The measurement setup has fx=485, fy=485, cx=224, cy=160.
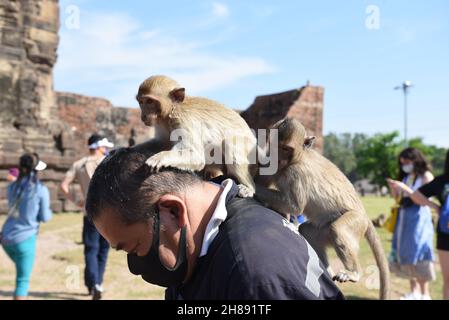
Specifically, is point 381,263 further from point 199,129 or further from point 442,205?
point 442,205

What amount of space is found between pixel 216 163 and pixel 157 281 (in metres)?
1.17

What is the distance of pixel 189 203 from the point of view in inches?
70.4

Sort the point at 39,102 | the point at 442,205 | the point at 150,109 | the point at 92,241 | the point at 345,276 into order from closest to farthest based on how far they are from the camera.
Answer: the point at 345,276
the point at 150,109
the point at 442,205
the point at 92,241
the point at 39,102

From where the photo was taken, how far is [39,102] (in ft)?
56.9

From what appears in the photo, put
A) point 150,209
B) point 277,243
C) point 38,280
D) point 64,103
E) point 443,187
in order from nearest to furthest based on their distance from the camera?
point 277,243, point 150,209, point 443,187, point 38,280, point 64,103

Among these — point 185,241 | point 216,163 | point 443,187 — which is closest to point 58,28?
point 443,187

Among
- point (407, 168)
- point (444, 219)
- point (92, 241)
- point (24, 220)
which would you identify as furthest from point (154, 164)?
point (407, 168)

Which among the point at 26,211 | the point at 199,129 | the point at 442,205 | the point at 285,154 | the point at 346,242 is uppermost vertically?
the point at 199,129

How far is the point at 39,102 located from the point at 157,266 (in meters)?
16.9

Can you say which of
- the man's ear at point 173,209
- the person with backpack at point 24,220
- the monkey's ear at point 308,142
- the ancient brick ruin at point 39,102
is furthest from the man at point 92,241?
the ancient brick ruin at point 39,102

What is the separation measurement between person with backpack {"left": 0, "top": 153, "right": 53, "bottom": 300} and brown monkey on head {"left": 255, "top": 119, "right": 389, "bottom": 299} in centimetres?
462

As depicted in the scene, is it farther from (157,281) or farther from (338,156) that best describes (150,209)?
(338,156)

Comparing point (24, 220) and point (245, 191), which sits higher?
point (245, 191)
